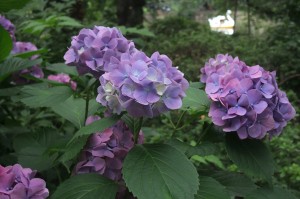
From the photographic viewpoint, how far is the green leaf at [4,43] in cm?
158

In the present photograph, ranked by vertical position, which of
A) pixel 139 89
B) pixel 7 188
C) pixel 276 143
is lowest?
pixel 276 143

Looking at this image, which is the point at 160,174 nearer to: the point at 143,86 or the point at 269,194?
the point at 143,86

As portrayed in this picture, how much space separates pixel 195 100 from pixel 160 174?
0.98 ft

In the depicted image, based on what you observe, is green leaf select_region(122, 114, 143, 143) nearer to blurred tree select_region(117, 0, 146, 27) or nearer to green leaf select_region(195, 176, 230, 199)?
green leaf select_region(195, 176, 230, 199)

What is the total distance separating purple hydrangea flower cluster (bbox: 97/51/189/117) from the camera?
103 cm

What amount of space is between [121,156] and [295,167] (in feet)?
4.20

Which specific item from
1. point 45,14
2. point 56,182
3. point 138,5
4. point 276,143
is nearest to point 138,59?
point 56,182

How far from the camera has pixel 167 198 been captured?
970mm

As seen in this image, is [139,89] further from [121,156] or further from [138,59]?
[121,156]

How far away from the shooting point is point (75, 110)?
4.97 ft

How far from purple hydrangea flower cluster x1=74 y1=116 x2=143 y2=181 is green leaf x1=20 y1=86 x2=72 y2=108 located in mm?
188

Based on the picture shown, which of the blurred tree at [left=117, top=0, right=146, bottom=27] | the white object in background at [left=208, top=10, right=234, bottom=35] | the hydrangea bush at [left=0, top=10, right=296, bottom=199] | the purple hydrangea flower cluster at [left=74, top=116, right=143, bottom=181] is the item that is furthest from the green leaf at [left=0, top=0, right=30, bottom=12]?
the white object in background at [left=208, top=10, right=234, bottom=35]

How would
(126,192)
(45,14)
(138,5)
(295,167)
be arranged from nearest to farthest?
(126,192) < (295,167) < (45,14) < (138,5)

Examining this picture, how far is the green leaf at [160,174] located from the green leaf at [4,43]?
757mm
